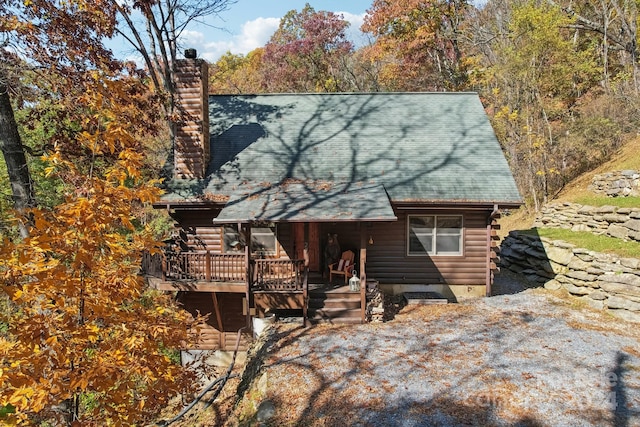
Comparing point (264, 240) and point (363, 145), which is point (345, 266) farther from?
point (363, 145)

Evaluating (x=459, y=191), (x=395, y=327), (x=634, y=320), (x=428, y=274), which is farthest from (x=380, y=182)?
(x=634, y=320)

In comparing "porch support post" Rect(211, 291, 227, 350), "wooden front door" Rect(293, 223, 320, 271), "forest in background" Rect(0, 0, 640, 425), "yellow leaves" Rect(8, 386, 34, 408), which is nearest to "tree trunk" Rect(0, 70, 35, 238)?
"forest in background" Rect(0, 0, 640, 425)

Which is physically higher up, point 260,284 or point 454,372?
point 260,284

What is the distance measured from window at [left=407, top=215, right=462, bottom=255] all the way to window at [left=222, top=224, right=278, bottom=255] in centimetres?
441

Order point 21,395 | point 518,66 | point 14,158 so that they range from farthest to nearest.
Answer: point 518,66 → point 14,158 → point 21,395

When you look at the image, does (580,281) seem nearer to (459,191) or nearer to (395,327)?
(459,191)

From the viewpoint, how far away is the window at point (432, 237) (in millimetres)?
12930

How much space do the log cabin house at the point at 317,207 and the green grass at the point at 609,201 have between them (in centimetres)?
510

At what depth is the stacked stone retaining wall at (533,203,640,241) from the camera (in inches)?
517

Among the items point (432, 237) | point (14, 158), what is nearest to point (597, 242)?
point (432, 237)

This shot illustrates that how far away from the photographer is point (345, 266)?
1232 centimetres

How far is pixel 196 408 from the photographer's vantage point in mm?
11398

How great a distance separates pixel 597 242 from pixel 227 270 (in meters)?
12.0

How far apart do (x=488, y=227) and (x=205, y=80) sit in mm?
10400
